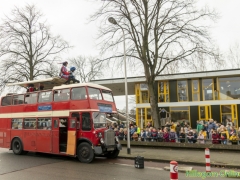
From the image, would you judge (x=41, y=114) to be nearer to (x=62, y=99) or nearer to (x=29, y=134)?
(x=29, y=134)

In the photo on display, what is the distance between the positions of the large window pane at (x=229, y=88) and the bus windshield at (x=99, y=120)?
16777 millimetres

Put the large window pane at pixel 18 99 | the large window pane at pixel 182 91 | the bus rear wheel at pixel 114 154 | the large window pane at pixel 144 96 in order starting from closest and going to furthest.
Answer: the bus rear wheel at pixel 114 154
the large window pane at pixel 18 99
the large window pane at pixel 182 91
the large window pane at pixel 144 96

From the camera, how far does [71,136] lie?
13070 mm

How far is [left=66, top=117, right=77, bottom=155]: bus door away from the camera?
12.9 meters

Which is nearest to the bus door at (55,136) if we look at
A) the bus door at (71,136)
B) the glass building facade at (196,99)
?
the bus door at (71,136)

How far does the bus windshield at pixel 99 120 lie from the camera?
500 inches

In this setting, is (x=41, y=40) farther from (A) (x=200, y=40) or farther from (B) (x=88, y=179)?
(B) (x=88, y=179)

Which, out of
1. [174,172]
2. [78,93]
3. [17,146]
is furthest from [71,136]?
[174,172]

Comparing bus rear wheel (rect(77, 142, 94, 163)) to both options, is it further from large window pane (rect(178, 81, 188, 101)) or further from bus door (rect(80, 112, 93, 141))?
large window pane (rect(178, 81, 188, 101))

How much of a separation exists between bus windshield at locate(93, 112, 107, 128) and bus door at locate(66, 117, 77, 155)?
1121 millimetres

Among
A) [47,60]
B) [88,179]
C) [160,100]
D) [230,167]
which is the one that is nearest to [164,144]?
[230,167]

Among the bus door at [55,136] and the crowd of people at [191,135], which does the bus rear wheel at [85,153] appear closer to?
the bus door at [55,136]

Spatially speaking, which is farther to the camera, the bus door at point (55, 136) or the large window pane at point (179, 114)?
the large window pane at point (179, 114)

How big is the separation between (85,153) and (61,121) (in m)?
2.49
